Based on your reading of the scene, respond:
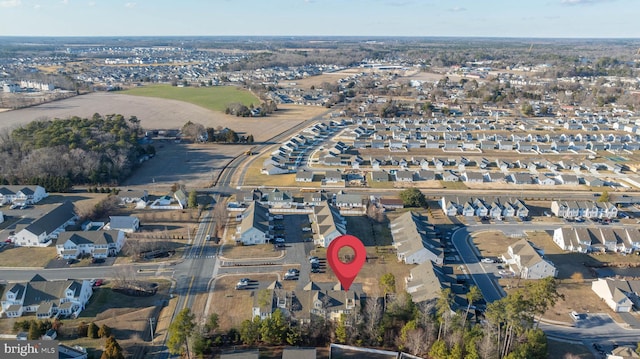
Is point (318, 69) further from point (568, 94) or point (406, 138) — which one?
point (406, 138)

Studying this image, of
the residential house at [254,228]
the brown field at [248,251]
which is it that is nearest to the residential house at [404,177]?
the residential house at [254,228]

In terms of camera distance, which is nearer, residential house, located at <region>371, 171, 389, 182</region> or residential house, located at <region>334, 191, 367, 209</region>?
residential house, located at <region>334, 191, 367, 209</region>

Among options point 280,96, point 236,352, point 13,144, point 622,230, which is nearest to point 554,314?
point 622,230

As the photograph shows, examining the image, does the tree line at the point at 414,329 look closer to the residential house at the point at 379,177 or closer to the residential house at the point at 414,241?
the residential house at the point at 414,241

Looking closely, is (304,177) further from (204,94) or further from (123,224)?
(204,94)

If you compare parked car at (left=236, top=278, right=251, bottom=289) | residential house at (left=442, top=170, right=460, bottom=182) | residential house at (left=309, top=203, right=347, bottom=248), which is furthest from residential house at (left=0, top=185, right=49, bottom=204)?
residential house at (left=442, top=170, right=460, bottom=182)

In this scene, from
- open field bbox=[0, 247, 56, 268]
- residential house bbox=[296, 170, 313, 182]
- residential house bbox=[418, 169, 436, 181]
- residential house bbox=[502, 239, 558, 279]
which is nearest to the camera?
residential house bbox=[502, 239, 558, 279]

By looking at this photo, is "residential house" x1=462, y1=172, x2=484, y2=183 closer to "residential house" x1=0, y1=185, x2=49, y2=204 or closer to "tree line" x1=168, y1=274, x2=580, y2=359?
"tree line" x1=168, y1=274, x2=580, y2=359
